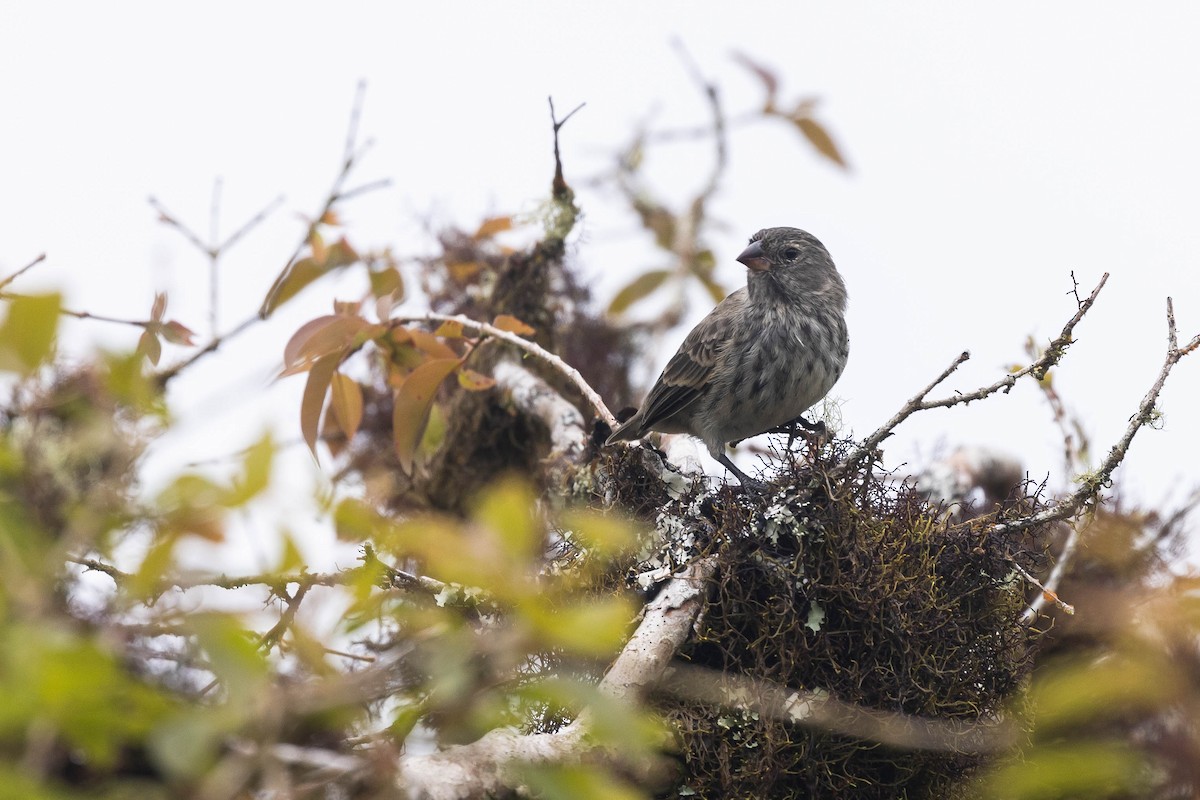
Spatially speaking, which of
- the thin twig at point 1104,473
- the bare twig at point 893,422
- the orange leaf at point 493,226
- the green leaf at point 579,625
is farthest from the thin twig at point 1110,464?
the orange leaf at point 493,226

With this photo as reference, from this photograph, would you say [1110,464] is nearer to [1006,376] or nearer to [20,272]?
[1006,376]

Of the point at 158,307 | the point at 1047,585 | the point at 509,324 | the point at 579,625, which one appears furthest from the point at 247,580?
the point at 1047,585

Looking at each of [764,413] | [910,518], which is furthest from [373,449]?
[910,518]

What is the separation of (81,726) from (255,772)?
27cm

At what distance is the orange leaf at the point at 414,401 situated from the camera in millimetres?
3863

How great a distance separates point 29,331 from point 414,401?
→ 111 inches

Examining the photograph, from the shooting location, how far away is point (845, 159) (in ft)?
14.8

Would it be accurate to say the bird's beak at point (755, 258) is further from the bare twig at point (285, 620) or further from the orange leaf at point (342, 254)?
the bare twig at point (285, 620)

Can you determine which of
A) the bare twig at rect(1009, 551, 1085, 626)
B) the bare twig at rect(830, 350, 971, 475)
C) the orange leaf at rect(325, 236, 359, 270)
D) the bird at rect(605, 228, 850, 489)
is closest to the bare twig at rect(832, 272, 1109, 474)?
the bare twig at rect(830, 350, 971, 475)

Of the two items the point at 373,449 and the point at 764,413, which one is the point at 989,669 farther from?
the point at 373,449

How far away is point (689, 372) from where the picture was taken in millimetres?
4793

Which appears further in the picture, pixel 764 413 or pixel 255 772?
pixel 764 413

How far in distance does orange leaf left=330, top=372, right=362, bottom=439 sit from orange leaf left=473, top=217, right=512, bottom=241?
159cm

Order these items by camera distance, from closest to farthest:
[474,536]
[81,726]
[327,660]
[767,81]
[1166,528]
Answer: [81,726] < [474,536] < [327,660] < [1166,528] < [767,81]
